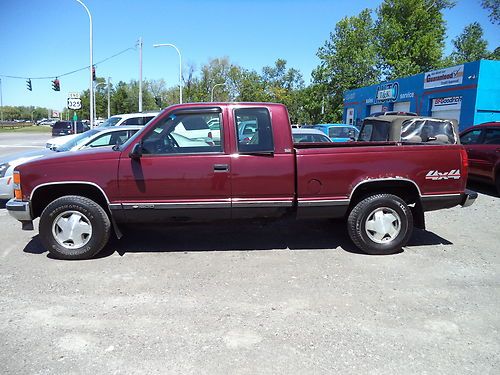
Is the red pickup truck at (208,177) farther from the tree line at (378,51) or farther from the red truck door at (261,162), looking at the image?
the tree line at (378,51)

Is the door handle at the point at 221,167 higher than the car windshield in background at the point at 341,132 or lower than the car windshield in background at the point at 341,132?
lower

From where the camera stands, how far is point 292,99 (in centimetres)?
7219

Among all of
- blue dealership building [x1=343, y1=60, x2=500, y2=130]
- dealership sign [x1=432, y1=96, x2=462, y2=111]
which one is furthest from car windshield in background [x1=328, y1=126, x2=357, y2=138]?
dealership sign [x1=432, y1=96, x2=462, y2=111]

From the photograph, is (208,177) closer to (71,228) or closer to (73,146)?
(71,228)

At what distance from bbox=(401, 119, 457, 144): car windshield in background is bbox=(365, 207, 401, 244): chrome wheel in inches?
148

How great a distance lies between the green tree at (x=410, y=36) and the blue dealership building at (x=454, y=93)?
57.1 feet

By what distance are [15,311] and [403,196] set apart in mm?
4635

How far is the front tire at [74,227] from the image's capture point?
4703 mm

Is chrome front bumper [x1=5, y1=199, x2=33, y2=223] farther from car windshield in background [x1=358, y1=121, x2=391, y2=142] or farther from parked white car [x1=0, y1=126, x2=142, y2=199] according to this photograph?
car windshield in background [x1=358, y1=121, x2=391, y2=142]

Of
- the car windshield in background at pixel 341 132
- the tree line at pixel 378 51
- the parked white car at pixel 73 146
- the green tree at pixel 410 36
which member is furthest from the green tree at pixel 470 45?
the parked white car at pixel 73 146

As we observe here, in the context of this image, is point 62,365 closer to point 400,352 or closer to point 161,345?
point 161,345

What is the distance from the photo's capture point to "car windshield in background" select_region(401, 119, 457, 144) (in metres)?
8.34

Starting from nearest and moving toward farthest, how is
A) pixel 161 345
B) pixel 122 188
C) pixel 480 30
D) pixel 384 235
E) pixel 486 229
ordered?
pixel 161 345 → pixel 122 188 → pixel 384 235 → pixel 486 229 → pixel 480 30

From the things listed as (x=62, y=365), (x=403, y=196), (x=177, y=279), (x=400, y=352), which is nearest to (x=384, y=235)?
(x=403, y=196)
